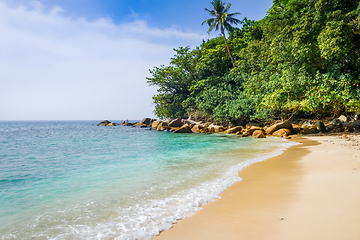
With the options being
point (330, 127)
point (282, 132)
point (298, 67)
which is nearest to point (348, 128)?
point (330, 127)

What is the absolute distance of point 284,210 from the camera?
10.3 feet

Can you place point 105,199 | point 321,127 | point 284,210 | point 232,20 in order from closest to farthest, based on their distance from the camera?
point 284,210, point 105,199, point 321,127, point 232,20

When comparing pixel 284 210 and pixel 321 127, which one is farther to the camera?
pixel 321 127

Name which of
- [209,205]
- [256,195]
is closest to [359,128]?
[256,195]

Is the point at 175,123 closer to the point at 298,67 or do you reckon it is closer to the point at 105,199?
the point at 298,67

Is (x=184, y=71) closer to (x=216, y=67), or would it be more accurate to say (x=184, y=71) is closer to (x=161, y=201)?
(x=216, y=67)

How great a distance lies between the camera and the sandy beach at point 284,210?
8.22ft

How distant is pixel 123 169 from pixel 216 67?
24.1 m

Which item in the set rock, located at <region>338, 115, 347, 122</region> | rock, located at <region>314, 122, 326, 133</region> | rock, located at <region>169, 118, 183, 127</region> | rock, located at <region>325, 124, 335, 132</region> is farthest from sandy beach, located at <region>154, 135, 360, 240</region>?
rock, located at <region>169, 118, 183, 127</region>

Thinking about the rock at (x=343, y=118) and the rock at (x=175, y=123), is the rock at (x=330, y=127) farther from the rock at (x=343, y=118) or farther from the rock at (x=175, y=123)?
the rock at (x=175, y=123)

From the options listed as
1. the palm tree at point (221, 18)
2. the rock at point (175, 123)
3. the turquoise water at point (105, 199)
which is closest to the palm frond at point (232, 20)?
the palm tree at point (221, 18)

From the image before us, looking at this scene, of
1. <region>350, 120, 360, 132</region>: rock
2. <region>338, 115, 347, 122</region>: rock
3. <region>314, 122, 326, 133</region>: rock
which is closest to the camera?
<region>350, 120, 360, 132</region>: rock

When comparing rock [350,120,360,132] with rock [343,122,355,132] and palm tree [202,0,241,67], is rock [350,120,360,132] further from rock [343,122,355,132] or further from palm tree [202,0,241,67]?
palm tree [202,0,241,67]

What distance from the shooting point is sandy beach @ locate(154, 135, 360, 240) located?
2506mm
